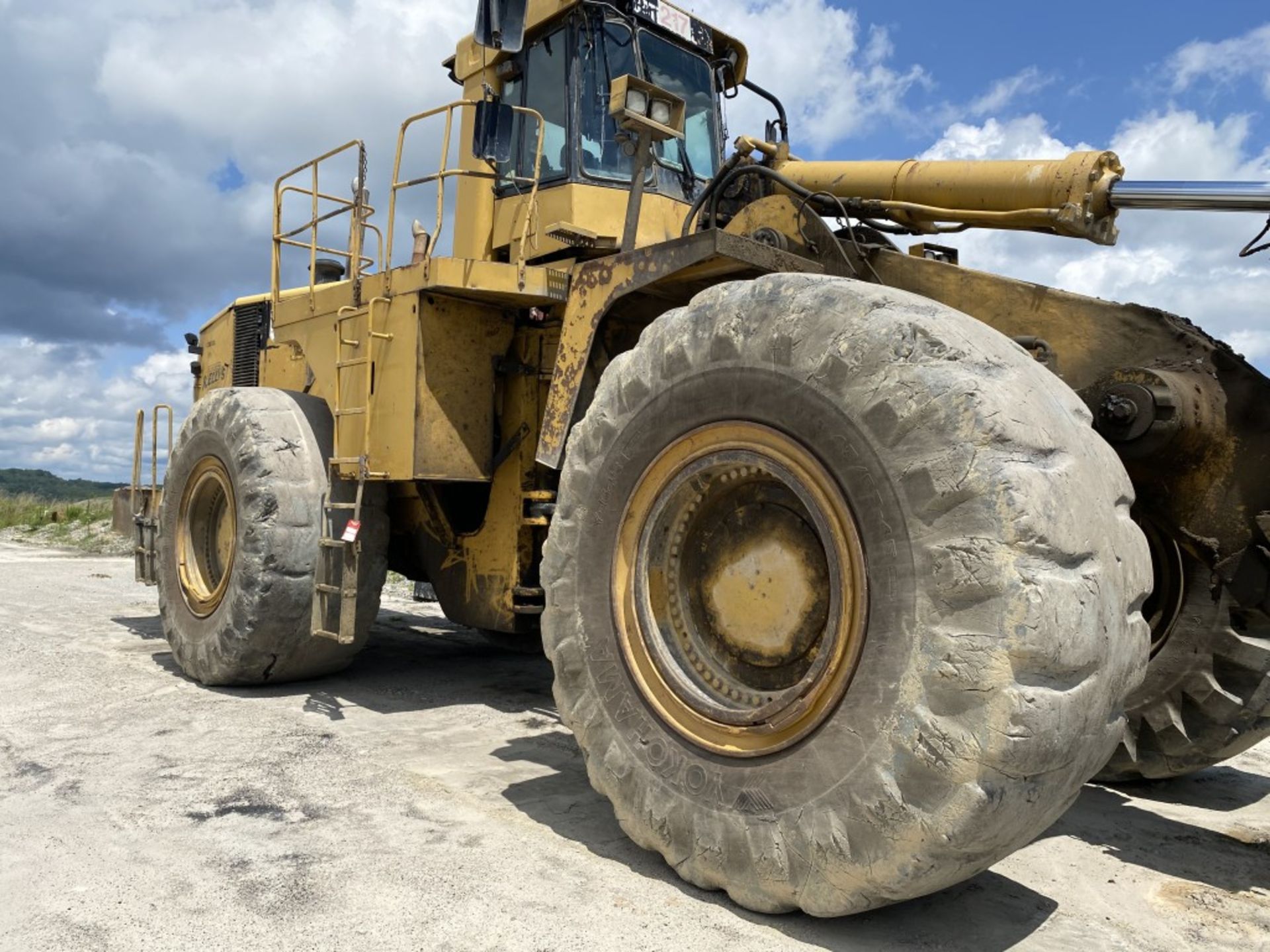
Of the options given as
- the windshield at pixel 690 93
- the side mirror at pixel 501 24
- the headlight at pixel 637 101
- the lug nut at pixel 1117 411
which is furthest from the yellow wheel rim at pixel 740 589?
the windshield at pixel 690 93

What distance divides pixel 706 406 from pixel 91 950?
230cm

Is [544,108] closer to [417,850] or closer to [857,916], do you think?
[417,850]

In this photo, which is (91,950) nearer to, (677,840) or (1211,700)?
(677,840)

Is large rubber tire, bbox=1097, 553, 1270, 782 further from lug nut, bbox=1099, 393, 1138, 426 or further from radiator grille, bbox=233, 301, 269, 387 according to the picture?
radiator grille, bbox=233, 301, 269, 387

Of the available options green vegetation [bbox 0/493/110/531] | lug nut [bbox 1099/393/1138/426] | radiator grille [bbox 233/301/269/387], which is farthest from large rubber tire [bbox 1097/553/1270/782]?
green vegetation [bbox 0/493/110/531]

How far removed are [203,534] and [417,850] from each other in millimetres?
4148

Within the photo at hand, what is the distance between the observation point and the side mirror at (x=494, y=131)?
5648 millimetres

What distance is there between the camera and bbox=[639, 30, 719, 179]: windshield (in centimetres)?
604

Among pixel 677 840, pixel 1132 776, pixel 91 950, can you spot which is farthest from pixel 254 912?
pixel 1132 776

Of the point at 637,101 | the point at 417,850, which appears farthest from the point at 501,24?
the point at 417,850

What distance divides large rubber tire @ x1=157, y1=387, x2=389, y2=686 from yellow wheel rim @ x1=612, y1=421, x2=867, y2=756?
287cm

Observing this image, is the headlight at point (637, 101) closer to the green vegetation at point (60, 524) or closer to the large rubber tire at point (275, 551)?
the large rubber tire at point (275, 551)

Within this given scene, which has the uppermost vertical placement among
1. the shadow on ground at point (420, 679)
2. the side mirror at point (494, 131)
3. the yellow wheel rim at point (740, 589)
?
the side mirror at point (494, 131)

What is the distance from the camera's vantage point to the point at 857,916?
293cm
